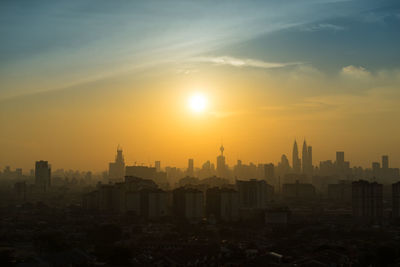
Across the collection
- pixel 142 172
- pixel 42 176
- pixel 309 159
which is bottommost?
pixel 42 176

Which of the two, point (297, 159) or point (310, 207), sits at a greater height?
point (297, 159)

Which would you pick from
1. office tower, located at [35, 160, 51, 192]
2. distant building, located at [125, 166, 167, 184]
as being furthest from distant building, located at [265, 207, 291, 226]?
office tower, located at [35, 160, 51, 192]

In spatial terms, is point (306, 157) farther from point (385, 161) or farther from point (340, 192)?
point (340, 192)

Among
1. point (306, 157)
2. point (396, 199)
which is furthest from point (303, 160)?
point (396, 199)

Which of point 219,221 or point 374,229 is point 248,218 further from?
point 374,229

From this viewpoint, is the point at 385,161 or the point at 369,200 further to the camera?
the point at 385,161

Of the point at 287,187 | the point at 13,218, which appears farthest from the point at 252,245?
the point at 287,187
